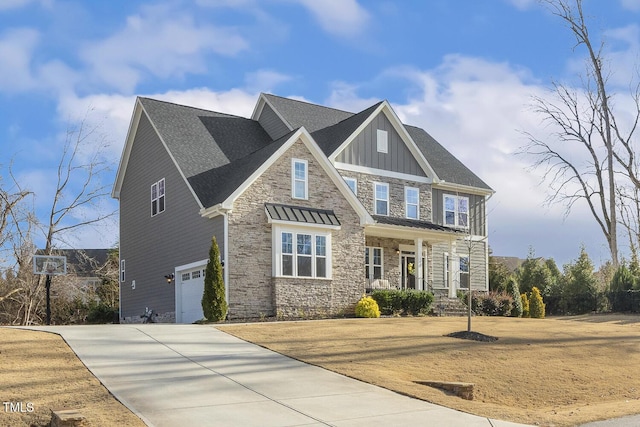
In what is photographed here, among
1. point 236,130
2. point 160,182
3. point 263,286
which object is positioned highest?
point 236,130

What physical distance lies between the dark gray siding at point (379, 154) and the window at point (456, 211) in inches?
103

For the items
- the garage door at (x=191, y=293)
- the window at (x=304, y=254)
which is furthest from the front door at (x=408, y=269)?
the garage door at (x=191, y=293)

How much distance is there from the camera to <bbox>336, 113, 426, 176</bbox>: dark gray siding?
30.9 metres

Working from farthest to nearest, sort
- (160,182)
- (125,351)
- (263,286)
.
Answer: (160,182) < (263,286) < (125,351)

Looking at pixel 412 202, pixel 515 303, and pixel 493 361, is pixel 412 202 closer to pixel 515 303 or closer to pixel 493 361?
pixel 515 303

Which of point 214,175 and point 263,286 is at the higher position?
point 214,175

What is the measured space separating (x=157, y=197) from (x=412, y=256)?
11.7m

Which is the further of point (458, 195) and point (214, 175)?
point (458, 195)

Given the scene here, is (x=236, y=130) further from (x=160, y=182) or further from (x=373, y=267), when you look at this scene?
(x=373, y=267)

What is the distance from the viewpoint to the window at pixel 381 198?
3158 cm

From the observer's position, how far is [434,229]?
103 feet

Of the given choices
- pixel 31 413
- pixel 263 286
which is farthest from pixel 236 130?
pixel 31 413

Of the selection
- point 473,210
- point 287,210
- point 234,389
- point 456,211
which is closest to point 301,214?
point 287,210

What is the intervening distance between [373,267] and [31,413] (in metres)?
21.5
